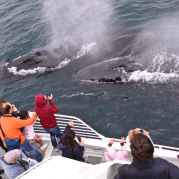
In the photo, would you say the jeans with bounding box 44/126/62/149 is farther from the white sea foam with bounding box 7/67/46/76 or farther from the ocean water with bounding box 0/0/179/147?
the white sea foam with bounding box 7/67/46/76

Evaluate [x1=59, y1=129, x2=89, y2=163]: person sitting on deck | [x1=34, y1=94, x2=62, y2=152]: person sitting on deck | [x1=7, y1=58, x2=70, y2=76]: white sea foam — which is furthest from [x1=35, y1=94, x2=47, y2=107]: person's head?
[x1=7, y1=58, x2=70, y2=76]: white sea foam

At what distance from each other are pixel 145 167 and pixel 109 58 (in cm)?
826

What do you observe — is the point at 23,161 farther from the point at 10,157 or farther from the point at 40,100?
→ the point at 40,100

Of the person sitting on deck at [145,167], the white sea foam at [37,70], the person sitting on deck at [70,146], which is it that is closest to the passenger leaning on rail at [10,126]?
the person sitting on deck at [70,146]

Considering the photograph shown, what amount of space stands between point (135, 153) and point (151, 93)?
5.86 metres

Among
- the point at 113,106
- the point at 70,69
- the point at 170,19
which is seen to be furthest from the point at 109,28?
the point at 113,106

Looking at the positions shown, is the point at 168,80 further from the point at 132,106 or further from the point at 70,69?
the point at 70,69

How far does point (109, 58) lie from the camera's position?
10.1 meters

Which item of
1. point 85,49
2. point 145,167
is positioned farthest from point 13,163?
point 85,49

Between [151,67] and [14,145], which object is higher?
[14,145]

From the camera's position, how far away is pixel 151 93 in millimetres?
7773

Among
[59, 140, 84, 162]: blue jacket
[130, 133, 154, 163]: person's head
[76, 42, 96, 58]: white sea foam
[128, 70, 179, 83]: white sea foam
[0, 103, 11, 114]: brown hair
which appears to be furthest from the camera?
[76, 42, 96, 58]: white sea foam

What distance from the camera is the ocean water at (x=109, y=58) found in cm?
707

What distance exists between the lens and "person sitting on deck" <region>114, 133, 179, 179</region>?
2.36 meters
